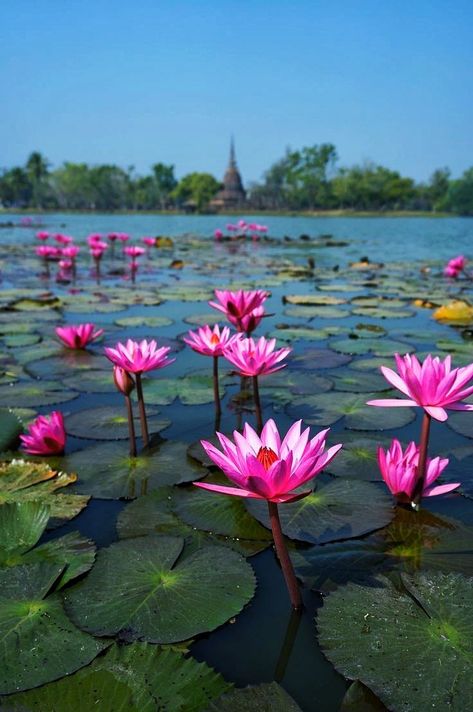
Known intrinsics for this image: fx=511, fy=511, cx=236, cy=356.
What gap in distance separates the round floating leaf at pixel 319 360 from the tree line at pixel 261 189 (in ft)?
186

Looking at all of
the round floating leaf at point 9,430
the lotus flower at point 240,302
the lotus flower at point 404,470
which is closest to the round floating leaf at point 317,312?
the lotus flower at point 240,302

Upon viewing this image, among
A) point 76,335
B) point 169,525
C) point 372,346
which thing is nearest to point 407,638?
point 169,525

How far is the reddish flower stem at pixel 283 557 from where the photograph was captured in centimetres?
97

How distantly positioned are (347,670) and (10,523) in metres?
0.90

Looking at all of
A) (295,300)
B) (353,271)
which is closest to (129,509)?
(295,300)

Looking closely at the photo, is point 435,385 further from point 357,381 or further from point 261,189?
point 261,189

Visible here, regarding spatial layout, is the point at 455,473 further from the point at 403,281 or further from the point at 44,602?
the point at 403,281

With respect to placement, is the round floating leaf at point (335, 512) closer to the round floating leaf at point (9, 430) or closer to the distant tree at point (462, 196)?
the round floating leaf at point (9, 430)

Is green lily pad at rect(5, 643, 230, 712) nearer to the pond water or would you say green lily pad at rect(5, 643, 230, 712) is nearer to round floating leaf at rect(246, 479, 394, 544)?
the pond water

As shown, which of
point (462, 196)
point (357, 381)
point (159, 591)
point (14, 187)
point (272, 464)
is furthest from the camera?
point (14, 187)

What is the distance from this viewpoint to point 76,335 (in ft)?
10.1

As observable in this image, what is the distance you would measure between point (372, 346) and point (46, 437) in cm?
215

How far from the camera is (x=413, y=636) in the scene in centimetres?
95

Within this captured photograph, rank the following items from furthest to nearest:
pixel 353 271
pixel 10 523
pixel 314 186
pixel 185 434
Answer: pixel 314 186 → pixel 353 271 → pixel 185 434 → pixel 10 523
